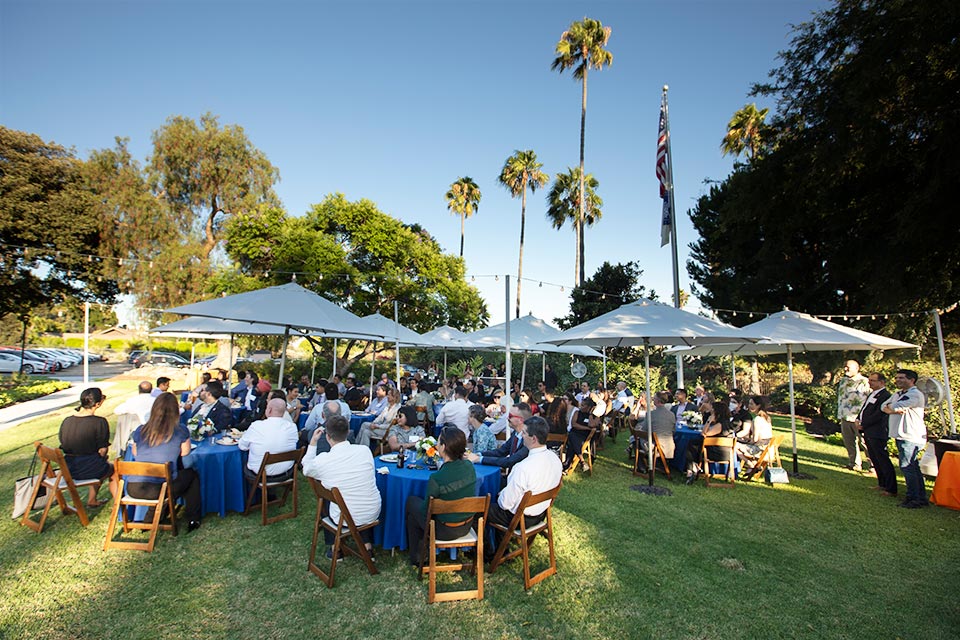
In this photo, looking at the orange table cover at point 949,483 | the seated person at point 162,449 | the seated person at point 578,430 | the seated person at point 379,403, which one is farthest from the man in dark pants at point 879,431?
the seated person at point 162,449

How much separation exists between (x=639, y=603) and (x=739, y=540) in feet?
6.92

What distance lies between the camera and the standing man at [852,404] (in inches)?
330

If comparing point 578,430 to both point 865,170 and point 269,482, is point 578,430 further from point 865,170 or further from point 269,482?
point 865,170

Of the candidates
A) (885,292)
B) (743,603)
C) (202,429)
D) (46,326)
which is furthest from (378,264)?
(46,326)

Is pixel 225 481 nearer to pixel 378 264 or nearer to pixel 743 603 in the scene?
pixel 743 603

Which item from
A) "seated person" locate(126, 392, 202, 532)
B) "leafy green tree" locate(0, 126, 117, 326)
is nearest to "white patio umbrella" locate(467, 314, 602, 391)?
"seated person" locate(126, 392, 202, 532)

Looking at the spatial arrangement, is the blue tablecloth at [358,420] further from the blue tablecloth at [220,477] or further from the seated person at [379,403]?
the blue tablecloth at [220,477]

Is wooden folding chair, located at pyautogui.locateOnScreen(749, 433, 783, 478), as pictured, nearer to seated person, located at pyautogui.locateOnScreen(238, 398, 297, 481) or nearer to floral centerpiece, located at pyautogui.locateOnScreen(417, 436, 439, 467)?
floral centerpiece, located at pyautogui.locateOnScreen(417, 436, 439, 467)

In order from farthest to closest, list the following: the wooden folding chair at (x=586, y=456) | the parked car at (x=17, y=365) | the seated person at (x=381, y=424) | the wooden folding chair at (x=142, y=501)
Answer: the parked car at (x=17, y=365) < the wooden folding chair at (x=586, y=456) < the seated person at (x=381, y=424) < the wooden folding chair at (x=142, y=501)

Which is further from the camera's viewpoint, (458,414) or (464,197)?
(464,197)

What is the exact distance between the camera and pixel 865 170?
12.2m

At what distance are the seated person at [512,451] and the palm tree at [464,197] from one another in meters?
34.9

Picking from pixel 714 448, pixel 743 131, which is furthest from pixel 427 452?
pixel 743 131

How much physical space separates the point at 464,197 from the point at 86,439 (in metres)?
35.9
